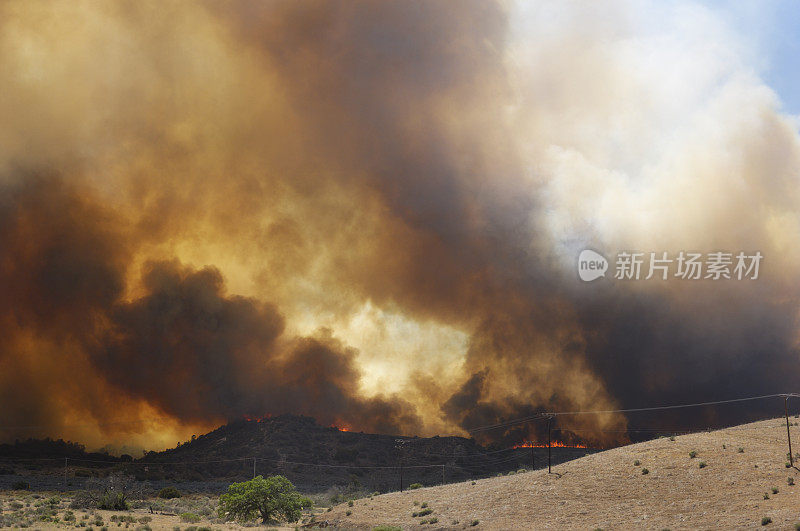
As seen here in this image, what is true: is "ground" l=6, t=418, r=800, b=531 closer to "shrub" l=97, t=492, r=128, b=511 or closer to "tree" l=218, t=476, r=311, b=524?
"tree" l=218, t=476, r=311, b=524

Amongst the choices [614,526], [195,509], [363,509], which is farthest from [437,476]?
[614,526]

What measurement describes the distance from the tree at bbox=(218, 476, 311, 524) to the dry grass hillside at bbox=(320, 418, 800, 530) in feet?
14.9

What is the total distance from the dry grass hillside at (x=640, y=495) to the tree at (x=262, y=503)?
454 centimetres

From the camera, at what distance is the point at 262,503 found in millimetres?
79875

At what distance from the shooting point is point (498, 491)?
74000 millimetres

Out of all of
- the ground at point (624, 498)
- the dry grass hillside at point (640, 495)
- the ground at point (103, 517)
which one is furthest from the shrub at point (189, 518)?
the dry grass hillside at point (640, 495)

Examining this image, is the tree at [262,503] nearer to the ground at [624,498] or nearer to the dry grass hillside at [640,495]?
the ground at [624,498]

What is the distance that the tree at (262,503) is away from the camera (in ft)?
261

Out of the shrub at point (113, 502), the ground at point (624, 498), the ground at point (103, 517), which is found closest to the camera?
the ground at point (624, 498)

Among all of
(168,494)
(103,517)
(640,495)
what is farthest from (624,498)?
(168,494)

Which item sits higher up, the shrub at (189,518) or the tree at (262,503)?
the tree at (262,503)

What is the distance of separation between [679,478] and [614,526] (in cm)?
1215

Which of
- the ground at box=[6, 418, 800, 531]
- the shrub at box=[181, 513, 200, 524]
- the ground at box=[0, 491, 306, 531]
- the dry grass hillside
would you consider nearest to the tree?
the ground at box=[0, 491, 306, 531]

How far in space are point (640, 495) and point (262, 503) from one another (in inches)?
1787
